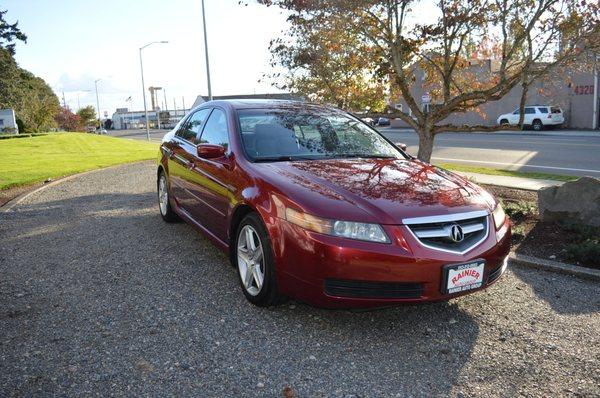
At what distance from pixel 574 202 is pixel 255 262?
12.6 ft

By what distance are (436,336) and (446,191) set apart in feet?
3.35

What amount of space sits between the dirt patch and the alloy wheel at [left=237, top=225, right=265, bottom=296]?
298 centimetres

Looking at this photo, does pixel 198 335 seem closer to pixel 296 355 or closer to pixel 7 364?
pixel 296 355

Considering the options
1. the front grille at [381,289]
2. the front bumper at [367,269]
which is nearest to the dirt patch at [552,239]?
the front bumper at [367,269]

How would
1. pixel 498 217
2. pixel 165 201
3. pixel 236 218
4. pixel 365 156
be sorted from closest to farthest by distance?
1. pixel 498 217
2. pixel 236 218
3. pixel 365 156
4. pixel 165 201

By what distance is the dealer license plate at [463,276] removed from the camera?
10.4 ft

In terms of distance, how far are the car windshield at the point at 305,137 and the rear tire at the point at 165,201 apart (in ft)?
7.09

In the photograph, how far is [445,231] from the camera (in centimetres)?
324

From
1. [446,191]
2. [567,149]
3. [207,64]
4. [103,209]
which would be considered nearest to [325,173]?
[446,191]

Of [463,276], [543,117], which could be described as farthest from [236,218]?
[543,117]

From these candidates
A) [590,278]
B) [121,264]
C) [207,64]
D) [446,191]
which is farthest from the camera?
[207,64]

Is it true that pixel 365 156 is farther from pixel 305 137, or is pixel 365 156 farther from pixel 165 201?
pixel 165 201

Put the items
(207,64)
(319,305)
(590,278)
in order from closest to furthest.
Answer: (319,305)
(590,278)
(207,64)

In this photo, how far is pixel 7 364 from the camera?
3055 mm
